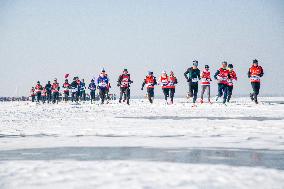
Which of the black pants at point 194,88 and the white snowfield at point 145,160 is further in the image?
the black pants at point 194,88

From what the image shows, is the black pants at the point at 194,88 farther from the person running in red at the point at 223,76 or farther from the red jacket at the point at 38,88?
the red jacket at the point at 38,88

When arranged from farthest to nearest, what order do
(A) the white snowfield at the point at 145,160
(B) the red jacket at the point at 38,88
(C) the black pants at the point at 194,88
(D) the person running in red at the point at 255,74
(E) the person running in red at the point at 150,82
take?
(B) the red jacket at the point at 38,88 < (E) the person running in red at the point at 150,82 < (C) the black pants at the point at 194,88 < (D) the person running in red at the point at 255,74 < (A) the white snowfield at the point at 145,160

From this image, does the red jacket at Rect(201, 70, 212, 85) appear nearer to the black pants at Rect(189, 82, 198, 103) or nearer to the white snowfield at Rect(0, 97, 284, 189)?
the black pants at Rect(189, 82, 198, 103)

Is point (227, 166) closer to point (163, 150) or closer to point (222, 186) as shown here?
point (222, 186)

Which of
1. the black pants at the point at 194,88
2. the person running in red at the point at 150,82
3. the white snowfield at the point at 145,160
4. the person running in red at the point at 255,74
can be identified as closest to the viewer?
the white snowfield at the point at 145,160

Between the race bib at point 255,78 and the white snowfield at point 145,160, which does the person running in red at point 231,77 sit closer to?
the race bib at point 255,78

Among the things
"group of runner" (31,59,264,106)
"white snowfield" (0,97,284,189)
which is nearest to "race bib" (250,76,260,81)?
"group of runner" (31,59,264,106)

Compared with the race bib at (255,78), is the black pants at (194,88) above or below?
below

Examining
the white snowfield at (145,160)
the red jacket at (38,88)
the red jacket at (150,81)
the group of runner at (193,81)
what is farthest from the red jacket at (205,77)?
the red jacket at (38,88)

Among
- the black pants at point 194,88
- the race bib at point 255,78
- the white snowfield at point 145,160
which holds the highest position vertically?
the race bib at point 255,78

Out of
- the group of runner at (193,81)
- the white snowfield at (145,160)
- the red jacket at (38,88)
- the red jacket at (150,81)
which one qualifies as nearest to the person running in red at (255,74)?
the group of runner at (193,81)

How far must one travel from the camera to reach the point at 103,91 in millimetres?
19281

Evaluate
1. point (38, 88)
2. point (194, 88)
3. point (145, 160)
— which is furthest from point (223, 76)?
point (38, 88)

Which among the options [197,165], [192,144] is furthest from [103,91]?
[197,165]
